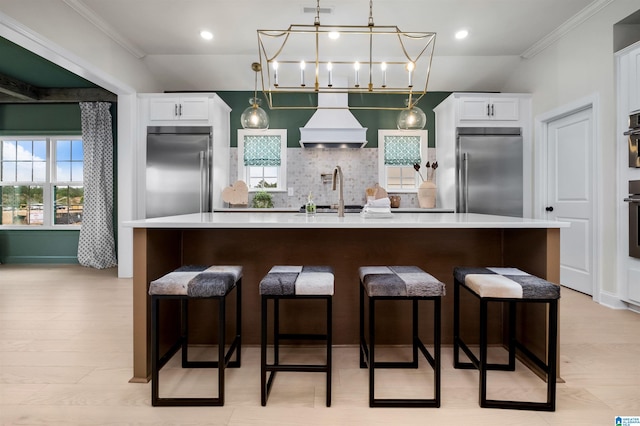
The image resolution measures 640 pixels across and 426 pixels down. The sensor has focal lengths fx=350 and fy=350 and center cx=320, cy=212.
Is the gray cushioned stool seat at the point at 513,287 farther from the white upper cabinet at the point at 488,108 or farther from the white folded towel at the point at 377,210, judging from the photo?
the white upper cabinet at the point at 488,108

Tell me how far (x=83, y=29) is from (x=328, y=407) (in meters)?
4.26

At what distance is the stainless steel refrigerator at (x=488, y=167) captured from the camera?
184 inches

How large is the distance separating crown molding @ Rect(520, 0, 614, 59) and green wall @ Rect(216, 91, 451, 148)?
3.91 ft

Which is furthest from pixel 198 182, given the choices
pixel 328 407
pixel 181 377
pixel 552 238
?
pixel 552 238

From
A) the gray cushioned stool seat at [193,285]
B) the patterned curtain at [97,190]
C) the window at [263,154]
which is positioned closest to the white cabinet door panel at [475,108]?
the window at [263,154]

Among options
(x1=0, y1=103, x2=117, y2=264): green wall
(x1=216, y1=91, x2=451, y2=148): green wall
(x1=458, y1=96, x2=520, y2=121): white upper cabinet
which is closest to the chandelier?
(x1=216, y1=91, x2=451, y2=148): green wall

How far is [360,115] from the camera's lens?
5398mm

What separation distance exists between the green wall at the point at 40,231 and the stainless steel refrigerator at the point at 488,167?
5344mm

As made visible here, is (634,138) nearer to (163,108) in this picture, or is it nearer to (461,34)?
(461,34)

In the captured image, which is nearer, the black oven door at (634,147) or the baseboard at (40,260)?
the black oven door at (634,147)

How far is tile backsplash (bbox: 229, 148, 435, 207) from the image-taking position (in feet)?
17.8

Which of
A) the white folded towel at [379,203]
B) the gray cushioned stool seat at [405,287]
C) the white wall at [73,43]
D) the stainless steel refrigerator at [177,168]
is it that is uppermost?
the white wall at [73,43]

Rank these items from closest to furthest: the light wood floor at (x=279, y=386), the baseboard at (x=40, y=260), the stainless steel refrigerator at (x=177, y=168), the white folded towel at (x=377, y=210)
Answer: the light wood floor at (x=279, y=386) → the white folded towel at (x=377, y=210) → the stainless steel refrigerator at (x=177, y=168) → the baseboard at (x=40, y=260)

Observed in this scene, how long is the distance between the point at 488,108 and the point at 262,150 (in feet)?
10.8
